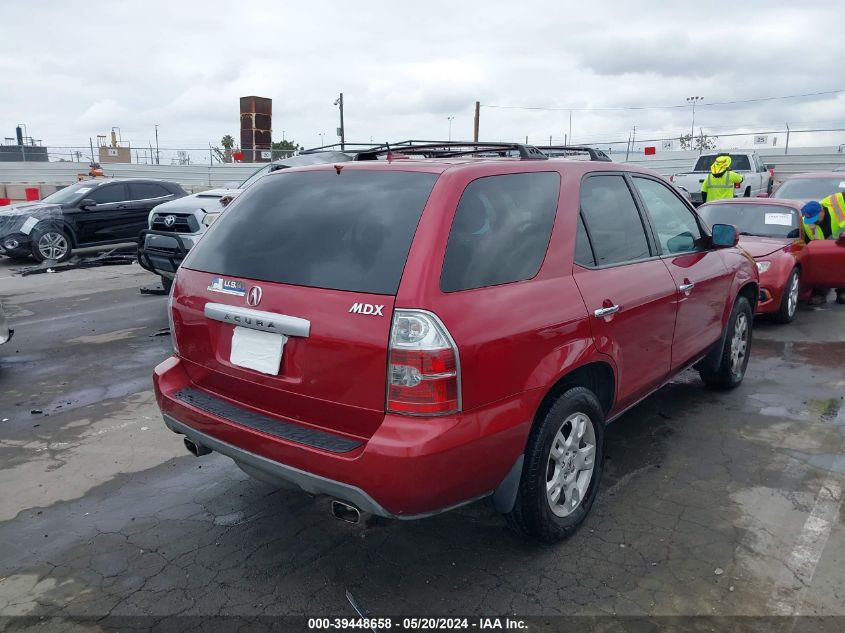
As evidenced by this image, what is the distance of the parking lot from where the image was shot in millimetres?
2857

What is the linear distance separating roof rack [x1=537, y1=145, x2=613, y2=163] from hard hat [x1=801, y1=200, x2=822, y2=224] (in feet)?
17.9

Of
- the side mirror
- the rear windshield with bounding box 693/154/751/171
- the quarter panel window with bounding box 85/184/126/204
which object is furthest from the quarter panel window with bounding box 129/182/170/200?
the rear windshield with bounding box 693/154/751/171

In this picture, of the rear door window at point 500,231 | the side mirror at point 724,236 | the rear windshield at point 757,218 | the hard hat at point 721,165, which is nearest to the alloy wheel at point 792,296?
the rear windshield at point 757,218

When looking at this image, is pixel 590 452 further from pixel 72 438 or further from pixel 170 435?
pixel 72 438

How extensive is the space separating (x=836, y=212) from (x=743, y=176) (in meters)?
10.9

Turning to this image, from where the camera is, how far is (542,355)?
2.88 m

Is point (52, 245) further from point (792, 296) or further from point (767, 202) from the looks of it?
point (792, 296)

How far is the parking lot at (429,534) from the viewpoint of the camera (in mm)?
2857

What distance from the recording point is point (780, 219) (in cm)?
837

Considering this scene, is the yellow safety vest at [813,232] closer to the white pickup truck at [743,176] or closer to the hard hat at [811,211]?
the hard hat at [811,211]

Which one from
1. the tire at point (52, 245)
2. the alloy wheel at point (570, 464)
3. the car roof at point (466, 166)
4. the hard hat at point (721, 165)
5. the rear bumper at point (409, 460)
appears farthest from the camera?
the tire at point (52, 245)

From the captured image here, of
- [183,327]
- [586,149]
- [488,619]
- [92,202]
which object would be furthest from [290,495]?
[92,202]

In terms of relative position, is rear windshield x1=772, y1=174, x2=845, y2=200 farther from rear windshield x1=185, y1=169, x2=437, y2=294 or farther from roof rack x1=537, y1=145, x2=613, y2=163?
rear windshield x1=185, y1=169, x2=437, y2=294

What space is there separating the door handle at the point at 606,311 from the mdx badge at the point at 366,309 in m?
1.23
